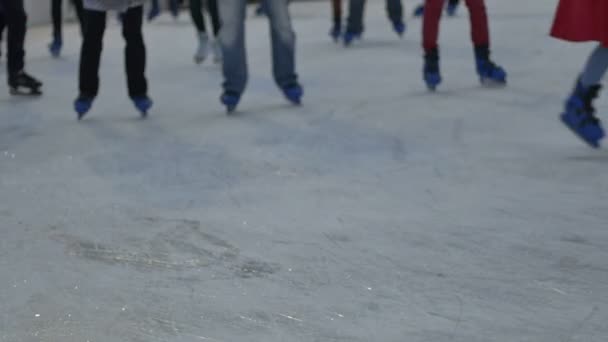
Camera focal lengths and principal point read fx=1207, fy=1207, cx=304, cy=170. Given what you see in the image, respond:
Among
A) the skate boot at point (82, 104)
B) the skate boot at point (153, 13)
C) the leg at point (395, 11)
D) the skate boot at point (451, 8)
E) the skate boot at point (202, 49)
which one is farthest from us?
the skate boot at point (153, 13)

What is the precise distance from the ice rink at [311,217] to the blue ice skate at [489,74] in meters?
0.07

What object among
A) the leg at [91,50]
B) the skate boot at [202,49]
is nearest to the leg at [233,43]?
the leg at [91,50]

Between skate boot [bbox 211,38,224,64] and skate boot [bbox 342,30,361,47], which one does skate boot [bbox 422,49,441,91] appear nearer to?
skate boot [bbox 211,38,224,64]

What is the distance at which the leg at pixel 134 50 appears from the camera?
16.9ft

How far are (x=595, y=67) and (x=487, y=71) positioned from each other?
1.60m

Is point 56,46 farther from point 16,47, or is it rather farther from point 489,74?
point 489,74

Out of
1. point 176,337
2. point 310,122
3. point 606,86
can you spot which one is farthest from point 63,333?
point 606,86

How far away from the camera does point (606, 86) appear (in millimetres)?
5449

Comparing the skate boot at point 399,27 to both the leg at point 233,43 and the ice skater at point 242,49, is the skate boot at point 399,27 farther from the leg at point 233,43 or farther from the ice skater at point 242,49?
the leg at point 233,43

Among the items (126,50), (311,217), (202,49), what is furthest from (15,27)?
(311,217)

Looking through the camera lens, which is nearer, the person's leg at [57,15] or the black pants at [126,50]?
the black pants at [126,50]

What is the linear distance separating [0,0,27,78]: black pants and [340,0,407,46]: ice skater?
2.52m

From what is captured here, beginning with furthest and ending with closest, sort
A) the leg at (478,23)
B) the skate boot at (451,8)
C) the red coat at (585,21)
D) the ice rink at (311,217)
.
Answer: the skate boot at (451,8)
the leg at (478,23)
the red coat at (585,21)
the ice rink at (311,217)

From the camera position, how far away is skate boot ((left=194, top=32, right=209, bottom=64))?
742cm
